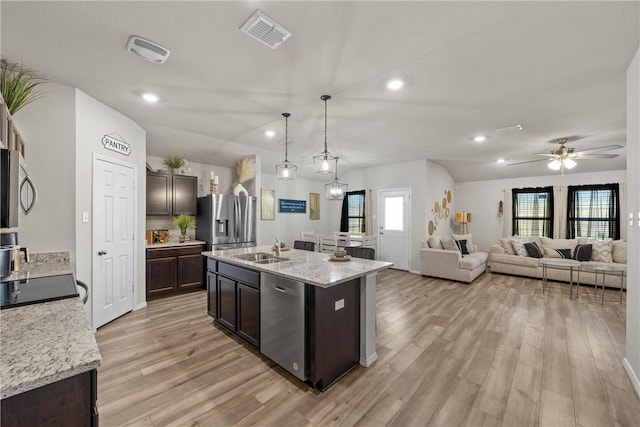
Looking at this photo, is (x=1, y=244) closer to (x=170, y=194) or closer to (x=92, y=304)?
(x=92, y=304)

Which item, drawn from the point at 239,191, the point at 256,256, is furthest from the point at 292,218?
the point at 256,256

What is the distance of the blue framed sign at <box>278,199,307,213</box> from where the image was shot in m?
7.20

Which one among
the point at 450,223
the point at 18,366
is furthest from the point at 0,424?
the point at 450,223

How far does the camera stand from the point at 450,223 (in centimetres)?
749

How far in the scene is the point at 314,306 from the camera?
2.04 meters

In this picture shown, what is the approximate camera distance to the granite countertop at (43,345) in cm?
74

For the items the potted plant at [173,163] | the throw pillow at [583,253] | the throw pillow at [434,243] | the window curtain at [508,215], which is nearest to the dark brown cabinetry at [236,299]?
the potted plant at [173,163]

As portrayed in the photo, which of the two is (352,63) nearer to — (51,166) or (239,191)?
(51,166)

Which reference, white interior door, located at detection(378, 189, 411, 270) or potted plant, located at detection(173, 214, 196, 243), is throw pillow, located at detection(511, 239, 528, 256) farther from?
potted plant, located at detection(173, 214, 196, 243)

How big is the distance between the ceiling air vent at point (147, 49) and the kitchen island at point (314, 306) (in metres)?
1.91

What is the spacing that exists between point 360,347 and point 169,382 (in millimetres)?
1621

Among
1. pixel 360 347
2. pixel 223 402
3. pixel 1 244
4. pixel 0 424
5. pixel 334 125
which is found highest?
pixel 334 125

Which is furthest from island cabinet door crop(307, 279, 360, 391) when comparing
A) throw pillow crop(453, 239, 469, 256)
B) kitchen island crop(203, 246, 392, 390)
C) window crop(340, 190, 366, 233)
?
window crop(340, 190, 366, 233)

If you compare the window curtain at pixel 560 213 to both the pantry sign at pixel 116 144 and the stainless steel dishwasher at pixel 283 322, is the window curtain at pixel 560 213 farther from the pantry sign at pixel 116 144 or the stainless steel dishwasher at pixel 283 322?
the pantry sign at pixel 116 144
